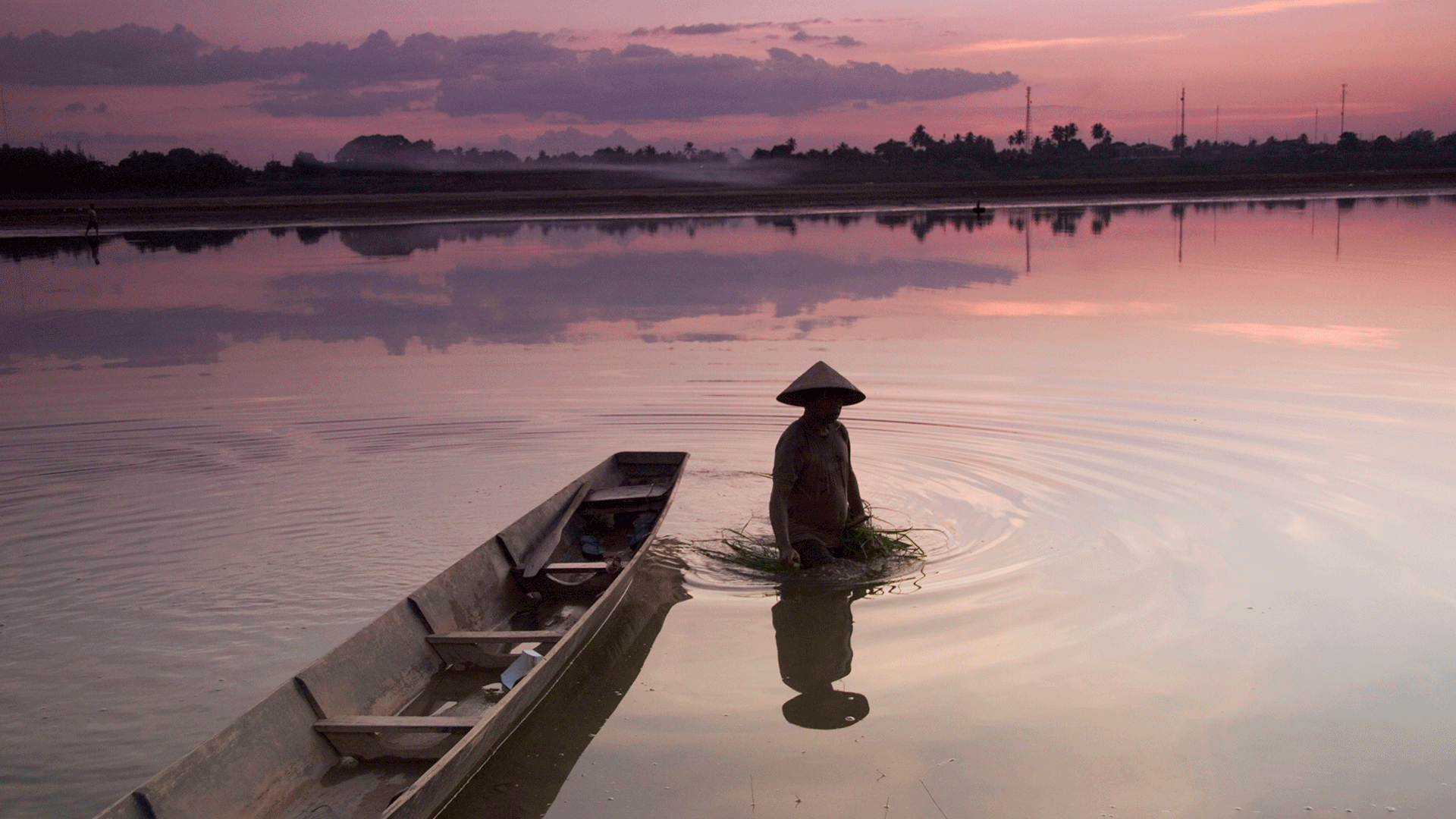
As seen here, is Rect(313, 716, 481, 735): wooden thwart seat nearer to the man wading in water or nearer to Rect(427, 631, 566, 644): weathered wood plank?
Rect(427, 631, 566, 644): weathered wood plank

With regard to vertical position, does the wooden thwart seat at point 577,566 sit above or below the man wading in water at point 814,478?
below

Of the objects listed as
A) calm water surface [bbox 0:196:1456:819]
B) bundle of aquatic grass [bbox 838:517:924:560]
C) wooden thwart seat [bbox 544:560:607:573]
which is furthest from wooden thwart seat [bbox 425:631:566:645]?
bundle of aquatic grass [bbox 838:517:924:560]

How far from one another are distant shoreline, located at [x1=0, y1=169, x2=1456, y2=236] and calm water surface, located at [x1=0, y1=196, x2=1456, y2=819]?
126ft

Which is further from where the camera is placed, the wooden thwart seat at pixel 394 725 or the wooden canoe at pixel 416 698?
the wooden thwart seat at pixel 394 725

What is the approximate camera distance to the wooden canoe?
4555mm

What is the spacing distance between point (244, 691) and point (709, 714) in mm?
2711

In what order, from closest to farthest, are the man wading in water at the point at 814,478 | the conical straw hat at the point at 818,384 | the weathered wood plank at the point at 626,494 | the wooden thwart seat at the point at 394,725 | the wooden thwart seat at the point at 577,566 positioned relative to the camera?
1. the wooden thwart seat at the point at 394,725
2. the conical straw hat at the point at 818,384
3. the man wading in water at the point at 814,478
4. the wooden thwart seat at the point at 577,566
5. the weathered wood plank at the point at 626,494

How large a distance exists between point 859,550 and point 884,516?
108cm

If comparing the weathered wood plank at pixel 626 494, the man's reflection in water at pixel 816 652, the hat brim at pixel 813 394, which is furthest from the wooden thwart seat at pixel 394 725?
the weathered wood plank at pixel 626 494

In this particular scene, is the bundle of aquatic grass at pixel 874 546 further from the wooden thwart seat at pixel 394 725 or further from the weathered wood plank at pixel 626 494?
the wooden thwart seat at pixel 394 725

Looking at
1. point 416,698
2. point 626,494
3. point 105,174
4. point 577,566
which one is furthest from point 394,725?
point 105,174

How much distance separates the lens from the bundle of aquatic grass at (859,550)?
8094mm

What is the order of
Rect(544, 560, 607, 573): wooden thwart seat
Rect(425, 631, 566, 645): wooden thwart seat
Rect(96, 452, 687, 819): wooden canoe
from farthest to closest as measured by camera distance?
Rect(544, 560, 607, 573): wooden thwart seat < Rect(425, 631, 566, 645): wooden thwart seat < Rect(96, 452, 687, 819): wooden canoe

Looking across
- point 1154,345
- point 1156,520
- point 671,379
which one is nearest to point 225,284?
point 671,379
